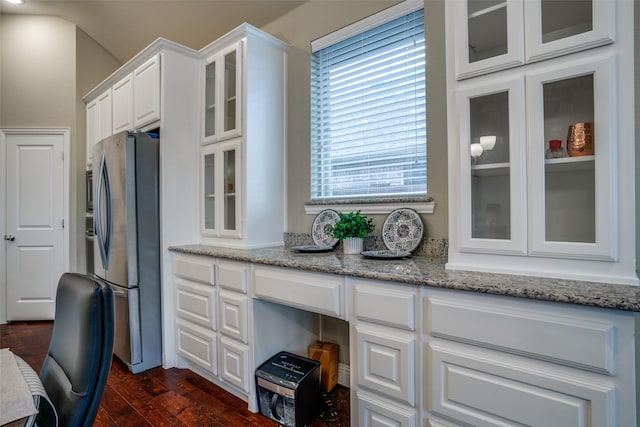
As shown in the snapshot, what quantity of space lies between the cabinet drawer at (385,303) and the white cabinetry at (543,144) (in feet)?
1.02

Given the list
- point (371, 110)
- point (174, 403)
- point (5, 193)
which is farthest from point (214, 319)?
point (5, 193)

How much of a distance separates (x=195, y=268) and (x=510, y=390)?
2.04 meters

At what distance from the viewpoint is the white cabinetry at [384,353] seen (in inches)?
56.8

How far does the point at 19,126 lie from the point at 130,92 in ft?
6.16

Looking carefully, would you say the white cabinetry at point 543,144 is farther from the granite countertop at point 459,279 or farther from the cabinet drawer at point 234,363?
the cabinet drawer at point 234,363

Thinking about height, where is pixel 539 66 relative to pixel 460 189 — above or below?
above

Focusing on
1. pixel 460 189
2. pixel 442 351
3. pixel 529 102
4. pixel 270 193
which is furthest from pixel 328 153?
pixel 442 351

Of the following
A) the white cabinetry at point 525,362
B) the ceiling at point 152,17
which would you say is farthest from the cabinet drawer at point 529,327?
the ceiling at point 152,17

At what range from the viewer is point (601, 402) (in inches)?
42.1

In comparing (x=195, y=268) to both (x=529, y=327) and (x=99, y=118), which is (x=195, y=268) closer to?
(x=529, y=327)

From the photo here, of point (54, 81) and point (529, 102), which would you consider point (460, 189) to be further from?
point (54, 81)

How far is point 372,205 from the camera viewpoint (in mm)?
2293

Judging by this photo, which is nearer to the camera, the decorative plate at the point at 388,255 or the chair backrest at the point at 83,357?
the chair backrest at the point at 83,357

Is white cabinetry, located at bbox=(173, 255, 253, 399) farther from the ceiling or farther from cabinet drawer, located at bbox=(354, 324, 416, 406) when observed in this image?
the ceiling
